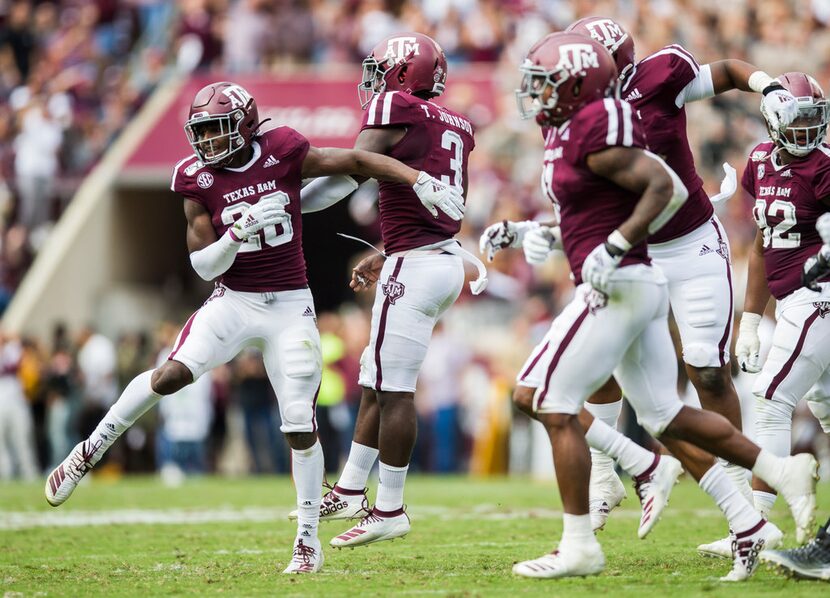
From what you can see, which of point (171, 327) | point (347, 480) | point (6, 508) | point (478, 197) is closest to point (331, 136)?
point (478, 197)

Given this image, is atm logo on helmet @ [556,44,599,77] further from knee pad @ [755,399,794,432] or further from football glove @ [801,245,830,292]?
knee pad @ [755,399,794,432]

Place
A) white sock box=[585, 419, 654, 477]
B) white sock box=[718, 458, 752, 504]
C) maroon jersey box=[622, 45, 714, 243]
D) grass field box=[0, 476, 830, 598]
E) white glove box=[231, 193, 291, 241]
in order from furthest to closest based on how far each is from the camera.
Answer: white sock box=[718, 458, 752, 504]
maroon jersey box=[622, 45, 714, 243]
white glove box=[231, 193, 291, 241]
white sock box=[585, 419, 654, 477]
grass field box=[0, 476, 830, 598]

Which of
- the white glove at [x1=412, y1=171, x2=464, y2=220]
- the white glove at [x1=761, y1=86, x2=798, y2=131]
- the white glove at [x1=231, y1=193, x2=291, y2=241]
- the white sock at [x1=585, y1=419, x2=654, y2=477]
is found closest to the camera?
the white sock at [x1=585, y1=419, x2=654, y2=477]

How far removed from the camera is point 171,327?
15570 mm

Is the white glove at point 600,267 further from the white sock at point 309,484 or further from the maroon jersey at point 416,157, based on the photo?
the white sock at point 309,484

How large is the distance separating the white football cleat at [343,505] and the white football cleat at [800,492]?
2269 mm

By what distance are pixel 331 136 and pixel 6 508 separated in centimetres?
824

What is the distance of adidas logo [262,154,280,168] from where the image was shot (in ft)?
21.2

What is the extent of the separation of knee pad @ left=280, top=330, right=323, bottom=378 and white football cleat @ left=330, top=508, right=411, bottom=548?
2.92 ft

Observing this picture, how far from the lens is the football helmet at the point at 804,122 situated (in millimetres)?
6594

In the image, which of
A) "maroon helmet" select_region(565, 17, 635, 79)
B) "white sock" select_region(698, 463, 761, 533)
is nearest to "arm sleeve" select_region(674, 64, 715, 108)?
"maroon helmet" select_region(565, 17, 635, 79)

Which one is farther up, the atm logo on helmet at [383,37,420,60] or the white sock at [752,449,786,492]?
the atm logo on helmet at [383,37,420,60]

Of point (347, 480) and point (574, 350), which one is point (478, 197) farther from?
point (574, 350)

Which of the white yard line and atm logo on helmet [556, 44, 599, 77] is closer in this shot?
atm logo on helmet [556, 44, 599, 77]
